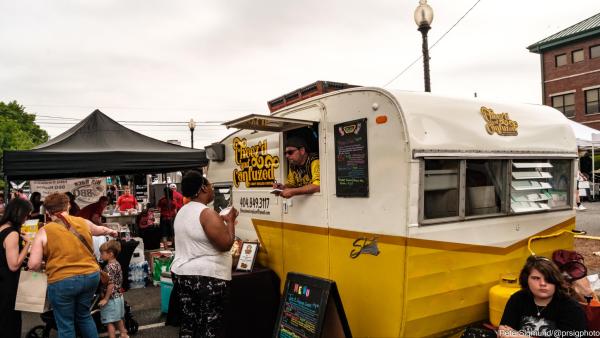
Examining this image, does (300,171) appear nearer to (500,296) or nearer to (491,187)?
(491,187)

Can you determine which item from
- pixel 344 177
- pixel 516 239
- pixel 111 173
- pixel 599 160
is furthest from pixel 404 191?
pixel 599 160

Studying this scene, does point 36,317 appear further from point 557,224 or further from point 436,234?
point 557,224

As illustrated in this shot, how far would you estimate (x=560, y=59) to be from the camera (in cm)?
3122

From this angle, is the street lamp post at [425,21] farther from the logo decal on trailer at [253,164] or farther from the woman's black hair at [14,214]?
the woman's black hair at [14,214]

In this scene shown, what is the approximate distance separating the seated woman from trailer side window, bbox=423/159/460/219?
75cm

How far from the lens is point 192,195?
11.8 ft

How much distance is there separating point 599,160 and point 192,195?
2758cm

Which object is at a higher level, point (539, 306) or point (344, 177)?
point (344, 177)

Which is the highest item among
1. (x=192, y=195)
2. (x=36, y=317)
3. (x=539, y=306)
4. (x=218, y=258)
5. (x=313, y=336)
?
(x=192, y=195)

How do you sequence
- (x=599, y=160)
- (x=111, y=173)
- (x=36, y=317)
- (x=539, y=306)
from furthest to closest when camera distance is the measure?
1. (x=599, y=160)
2. (x=111, y=173)
3. (x=36, y=317)
4. (x=539, y=306)

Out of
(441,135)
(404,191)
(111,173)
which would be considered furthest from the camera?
(111,173)

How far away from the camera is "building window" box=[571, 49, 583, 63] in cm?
2986

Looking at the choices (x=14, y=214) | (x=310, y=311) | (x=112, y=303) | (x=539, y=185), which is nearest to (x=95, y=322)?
(x=112, y=303)

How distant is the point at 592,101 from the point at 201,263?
33284 millimetres
